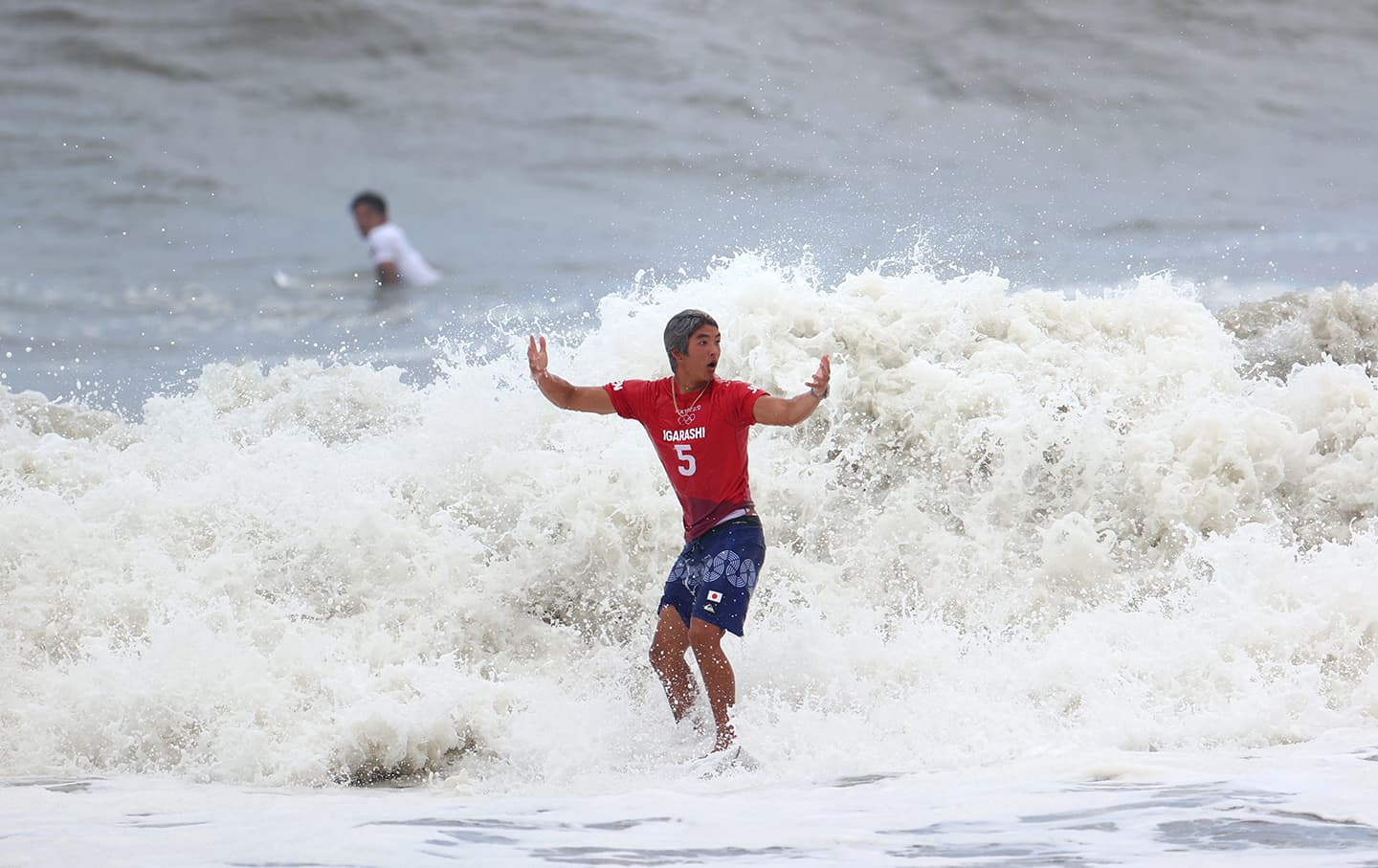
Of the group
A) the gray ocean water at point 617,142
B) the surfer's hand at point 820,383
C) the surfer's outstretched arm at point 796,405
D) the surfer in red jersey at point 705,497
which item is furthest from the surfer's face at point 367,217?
the surfer's hand at point 820,383

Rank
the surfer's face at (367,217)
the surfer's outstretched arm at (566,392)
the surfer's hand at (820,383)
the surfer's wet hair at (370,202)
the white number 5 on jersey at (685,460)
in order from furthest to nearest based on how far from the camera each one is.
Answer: the surfer's face at (367,217) < the surfer's wet hair at (370,202) < the surfer's outstretched arm at (566,392) < the white number 5 on jersey at (685,460) < the surfer's hand at (820,383)

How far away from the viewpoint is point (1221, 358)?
714 centimetres

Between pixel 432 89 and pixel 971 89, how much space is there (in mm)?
8196

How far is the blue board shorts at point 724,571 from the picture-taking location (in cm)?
467

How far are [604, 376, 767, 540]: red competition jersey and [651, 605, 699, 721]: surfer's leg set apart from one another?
0.31 meters

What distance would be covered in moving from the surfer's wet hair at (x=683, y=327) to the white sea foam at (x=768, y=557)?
1339 millimetres

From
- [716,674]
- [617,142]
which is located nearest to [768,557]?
[716,674]

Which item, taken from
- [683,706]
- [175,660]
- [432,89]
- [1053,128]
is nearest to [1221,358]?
[683,706]

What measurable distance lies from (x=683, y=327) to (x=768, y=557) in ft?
A: 6.53

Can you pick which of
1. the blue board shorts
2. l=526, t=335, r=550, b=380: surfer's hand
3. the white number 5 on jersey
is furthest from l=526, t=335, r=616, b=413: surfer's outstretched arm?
the blue board shorts

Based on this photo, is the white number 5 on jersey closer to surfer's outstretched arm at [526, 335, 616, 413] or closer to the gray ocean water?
surfer's outstretched arm at [526, 335, 616, 413]

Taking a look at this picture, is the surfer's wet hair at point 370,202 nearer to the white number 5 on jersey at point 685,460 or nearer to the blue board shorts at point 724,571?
the white number 5 on jersey at point 685,460

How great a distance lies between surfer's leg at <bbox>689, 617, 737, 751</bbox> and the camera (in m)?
4.66

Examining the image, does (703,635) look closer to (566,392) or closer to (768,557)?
(566,392)
